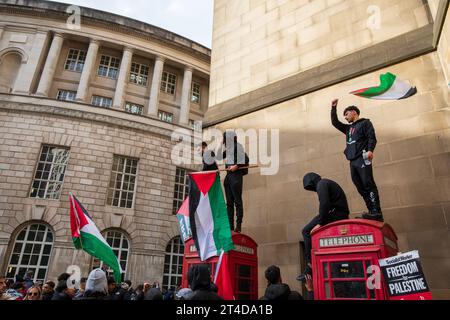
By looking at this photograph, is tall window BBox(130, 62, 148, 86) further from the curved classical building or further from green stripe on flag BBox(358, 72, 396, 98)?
green stripe on flag BBox(358, 72, 396, 98)

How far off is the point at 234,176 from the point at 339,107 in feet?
10.6

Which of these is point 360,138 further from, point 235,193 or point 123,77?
point 123,77

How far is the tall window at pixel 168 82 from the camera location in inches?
1232

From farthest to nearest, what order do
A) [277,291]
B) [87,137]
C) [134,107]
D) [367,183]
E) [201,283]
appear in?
[134,107], [87,137], [367,183], [277,291], [201,283]

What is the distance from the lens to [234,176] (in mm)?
6793

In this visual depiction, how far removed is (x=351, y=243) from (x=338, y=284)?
0.57 metres

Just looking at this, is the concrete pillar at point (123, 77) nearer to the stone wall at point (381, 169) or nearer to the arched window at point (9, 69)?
the arched window at point (9, 69)

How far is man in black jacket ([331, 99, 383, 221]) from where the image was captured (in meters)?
5.17

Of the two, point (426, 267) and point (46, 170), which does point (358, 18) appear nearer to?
point (426, 267)

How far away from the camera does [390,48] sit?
24.4 ft

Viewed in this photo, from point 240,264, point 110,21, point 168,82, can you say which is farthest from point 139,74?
point 240,264

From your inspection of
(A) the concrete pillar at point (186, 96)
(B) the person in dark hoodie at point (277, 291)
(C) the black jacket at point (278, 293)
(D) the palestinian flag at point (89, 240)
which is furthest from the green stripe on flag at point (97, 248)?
(A) the concrete pillar at point (186, 96)

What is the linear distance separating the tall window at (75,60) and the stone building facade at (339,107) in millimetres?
22180
